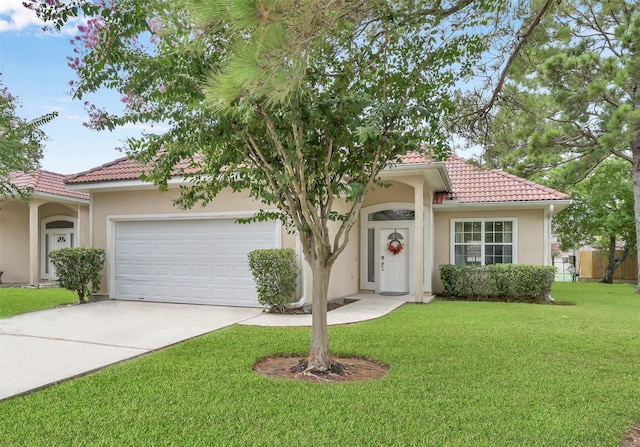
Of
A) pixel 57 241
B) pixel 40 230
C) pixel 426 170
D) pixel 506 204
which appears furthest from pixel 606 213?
pixel 40 230

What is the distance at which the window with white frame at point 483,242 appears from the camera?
550 inches

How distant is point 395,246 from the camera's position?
44.4 feet

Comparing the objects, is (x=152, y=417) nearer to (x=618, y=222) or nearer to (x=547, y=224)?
(x=547, y=224)

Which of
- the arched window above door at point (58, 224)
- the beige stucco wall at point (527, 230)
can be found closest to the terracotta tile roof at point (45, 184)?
the arched window above door at point (58, 224)

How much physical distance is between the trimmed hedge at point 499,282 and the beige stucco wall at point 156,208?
3.14 m

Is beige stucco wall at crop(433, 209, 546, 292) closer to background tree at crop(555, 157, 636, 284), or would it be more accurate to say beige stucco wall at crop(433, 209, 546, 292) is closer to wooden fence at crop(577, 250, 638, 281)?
background tree at crop(555, 157, 636, 284)

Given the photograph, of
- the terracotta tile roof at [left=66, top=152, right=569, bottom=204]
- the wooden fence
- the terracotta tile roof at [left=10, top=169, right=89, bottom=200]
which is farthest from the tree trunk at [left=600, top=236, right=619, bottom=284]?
the terracotta tile roof at [left=10, top=169, right=89, bottom=200]

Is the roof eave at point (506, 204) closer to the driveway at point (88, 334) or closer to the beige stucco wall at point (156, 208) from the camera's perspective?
the beige stucco wall at point (156, 208)

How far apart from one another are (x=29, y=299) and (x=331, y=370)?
10.5 meters

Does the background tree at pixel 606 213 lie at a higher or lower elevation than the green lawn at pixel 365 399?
higher

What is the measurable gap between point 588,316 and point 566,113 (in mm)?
5283

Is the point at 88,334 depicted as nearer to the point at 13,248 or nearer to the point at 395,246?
the point at 395,246

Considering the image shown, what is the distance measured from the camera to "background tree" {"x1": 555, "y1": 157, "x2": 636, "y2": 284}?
69.3 ft

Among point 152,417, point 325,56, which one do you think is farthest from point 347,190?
point 152,417
